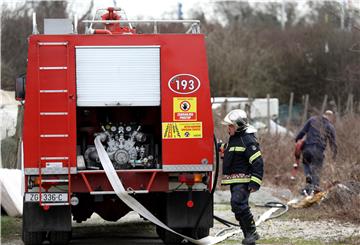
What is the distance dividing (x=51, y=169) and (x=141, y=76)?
1584 millimetres

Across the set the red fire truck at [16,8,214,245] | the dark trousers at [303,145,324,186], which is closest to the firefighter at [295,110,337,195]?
the dark trousers at [303,145,324,186]

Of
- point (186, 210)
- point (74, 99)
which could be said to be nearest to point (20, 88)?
point (74, 99)

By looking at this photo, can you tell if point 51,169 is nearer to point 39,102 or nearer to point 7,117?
point 39,102

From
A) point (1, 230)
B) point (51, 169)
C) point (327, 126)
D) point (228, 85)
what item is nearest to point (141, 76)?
point (51, 169)

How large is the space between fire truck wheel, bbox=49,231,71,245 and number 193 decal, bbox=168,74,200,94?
2.45 metres

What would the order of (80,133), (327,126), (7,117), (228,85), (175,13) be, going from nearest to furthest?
(80,133) → (327,126) → (7,117) → (228,85) → (175,13)

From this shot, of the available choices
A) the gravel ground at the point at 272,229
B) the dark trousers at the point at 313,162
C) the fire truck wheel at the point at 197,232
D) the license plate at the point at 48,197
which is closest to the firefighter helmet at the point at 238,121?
the fire truck wheel at the point at 197,232

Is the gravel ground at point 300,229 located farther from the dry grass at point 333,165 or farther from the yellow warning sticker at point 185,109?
the yellow warning sticker at point 185,109

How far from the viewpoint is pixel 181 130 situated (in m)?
10.1

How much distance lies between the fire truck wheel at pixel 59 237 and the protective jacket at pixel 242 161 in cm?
224

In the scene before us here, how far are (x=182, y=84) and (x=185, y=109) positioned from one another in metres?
0.31

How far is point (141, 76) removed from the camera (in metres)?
10.2

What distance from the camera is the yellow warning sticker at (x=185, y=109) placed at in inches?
398

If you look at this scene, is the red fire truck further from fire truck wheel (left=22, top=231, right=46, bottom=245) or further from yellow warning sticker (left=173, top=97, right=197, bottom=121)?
fire truck wheel (left=22, top=231, right=46, bottom=245)
